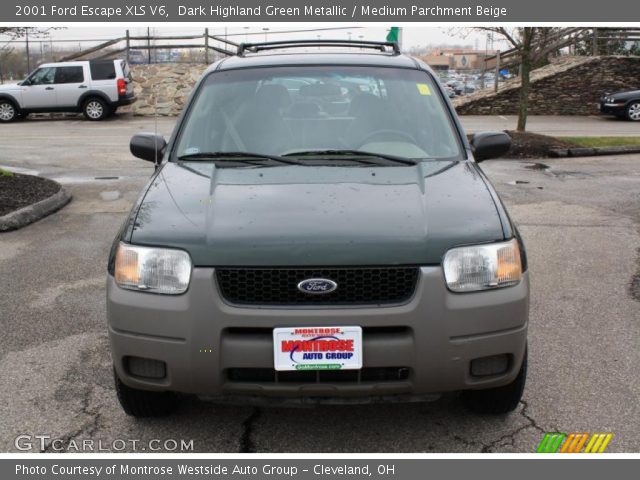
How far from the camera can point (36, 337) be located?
4684 mm

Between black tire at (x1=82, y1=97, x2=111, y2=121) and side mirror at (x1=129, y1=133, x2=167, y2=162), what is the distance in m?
19.5

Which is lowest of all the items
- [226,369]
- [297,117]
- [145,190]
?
[226,369]

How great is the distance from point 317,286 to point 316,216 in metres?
0.34

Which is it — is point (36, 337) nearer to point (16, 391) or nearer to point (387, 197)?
point (16, 391)

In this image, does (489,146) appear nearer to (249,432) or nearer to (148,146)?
(148,146)

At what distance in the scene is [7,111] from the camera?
22.8 meters

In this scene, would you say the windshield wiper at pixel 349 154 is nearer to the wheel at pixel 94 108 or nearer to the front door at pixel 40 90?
the wheel at pixel 94 108

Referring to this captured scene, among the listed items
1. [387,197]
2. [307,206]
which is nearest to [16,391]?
[307,206]

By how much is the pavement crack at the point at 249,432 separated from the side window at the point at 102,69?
2097 cm

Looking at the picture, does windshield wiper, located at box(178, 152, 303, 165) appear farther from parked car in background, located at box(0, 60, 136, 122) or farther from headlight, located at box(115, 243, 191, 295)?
parked car in background, located at box(0, 60, 136, 122)

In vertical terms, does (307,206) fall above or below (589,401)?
above

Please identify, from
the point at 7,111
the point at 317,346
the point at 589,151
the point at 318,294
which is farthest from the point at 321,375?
the point at 7,111

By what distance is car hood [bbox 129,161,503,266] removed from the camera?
3004 millimetres

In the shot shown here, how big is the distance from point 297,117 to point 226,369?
182 centimetres
